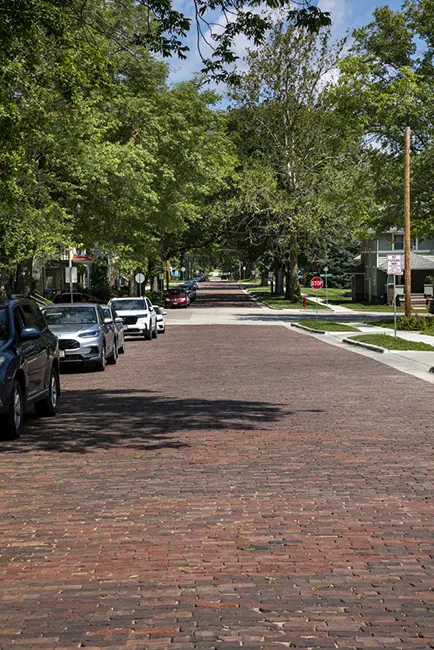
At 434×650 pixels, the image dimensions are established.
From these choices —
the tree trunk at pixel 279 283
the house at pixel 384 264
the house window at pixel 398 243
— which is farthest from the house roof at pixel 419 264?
the tree trunk at pixel 279 283

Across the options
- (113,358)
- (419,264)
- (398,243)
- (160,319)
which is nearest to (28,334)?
(113,358)

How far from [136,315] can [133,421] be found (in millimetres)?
21235

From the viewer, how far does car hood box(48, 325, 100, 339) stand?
21531 millimetres

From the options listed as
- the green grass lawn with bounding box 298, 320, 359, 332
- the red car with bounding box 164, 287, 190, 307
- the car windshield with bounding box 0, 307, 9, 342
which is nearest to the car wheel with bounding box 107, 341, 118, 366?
the car windshield with bounding box 0, 307, 9, 342

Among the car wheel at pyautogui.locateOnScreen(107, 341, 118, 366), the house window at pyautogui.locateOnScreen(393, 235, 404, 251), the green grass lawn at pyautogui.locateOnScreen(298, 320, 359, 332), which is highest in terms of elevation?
the house window at pyautogui.locateOnScreen(393, 235, 404, 251)

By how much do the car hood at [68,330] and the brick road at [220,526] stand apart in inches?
264

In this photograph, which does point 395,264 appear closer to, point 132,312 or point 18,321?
point 132,312

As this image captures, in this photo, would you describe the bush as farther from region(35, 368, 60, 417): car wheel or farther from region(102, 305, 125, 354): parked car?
region(35, 368, 60, 417): car wheel

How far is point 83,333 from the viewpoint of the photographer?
21578 millimetres

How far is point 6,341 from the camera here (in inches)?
466

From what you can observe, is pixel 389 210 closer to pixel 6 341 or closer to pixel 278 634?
pixel 6 341

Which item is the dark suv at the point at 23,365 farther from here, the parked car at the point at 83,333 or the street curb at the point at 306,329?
the street curb at the point at 306,329

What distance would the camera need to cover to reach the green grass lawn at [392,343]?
27.1 metres

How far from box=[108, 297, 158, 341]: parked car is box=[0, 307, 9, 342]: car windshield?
20.9 metres
